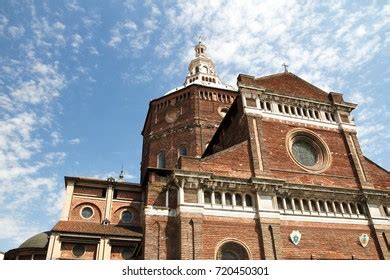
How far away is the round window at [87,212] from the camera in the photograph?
27672 millimetres

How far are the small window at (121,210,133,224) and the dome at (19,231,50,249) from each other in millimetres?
7091

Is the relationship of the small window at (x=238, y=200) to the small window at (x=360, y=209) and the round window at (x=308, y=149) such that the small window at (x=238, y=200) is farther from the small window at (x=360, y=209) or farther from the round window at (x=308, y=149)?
the small window at (x=360, y=209)

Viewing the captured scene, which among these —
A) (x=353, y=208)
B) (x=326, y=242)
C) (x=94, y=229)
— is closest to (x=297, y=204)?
(x=326, y=242)

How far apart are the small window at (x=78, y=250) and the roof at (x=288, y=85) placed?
15510mm

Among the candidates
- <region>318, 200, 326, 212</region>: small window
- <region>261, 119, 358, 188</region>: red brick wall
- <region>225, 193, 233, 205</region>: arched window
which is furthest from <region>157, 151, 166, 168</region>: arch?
<region>318, 200, 326, 212</region>: small window

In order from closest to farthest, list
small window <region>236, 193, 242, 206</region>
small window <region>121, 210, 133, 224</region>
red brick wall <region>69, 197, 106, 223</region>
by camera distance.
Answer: small window <region>236, 193, 242, 206</region> → red brick wall <region>69, 197, 106, 223</region> → small window <region>121, 210, 133, 224</region>

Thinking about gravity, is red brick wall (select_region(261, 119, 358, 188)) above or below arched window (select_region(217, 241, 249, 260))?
above

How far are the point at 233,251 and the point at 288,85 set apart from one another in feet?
38.4

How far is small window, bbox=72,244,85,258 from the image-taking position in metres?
23.9

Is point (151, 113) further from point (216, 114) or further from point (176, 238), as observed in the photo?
point (176, 238)

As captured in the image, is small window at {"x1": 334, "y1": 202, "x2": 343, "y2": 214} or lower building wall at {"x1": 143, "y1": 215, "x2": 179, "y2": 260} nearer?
lower building wall at {"x1": 143, "y1": 215, "x2": 179, "y2": 260}

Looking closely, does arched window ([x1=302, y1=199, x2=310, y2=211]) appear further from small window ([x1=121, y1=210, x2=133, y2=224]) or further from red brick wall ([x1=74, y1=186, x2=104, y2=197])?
red brick wall ([x1=74, y1=186, x2=104, y2=197])

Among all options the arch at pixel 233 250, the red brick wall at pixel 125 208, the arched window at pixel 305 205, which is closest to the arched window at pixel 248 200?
the arch at pixel 233 250
